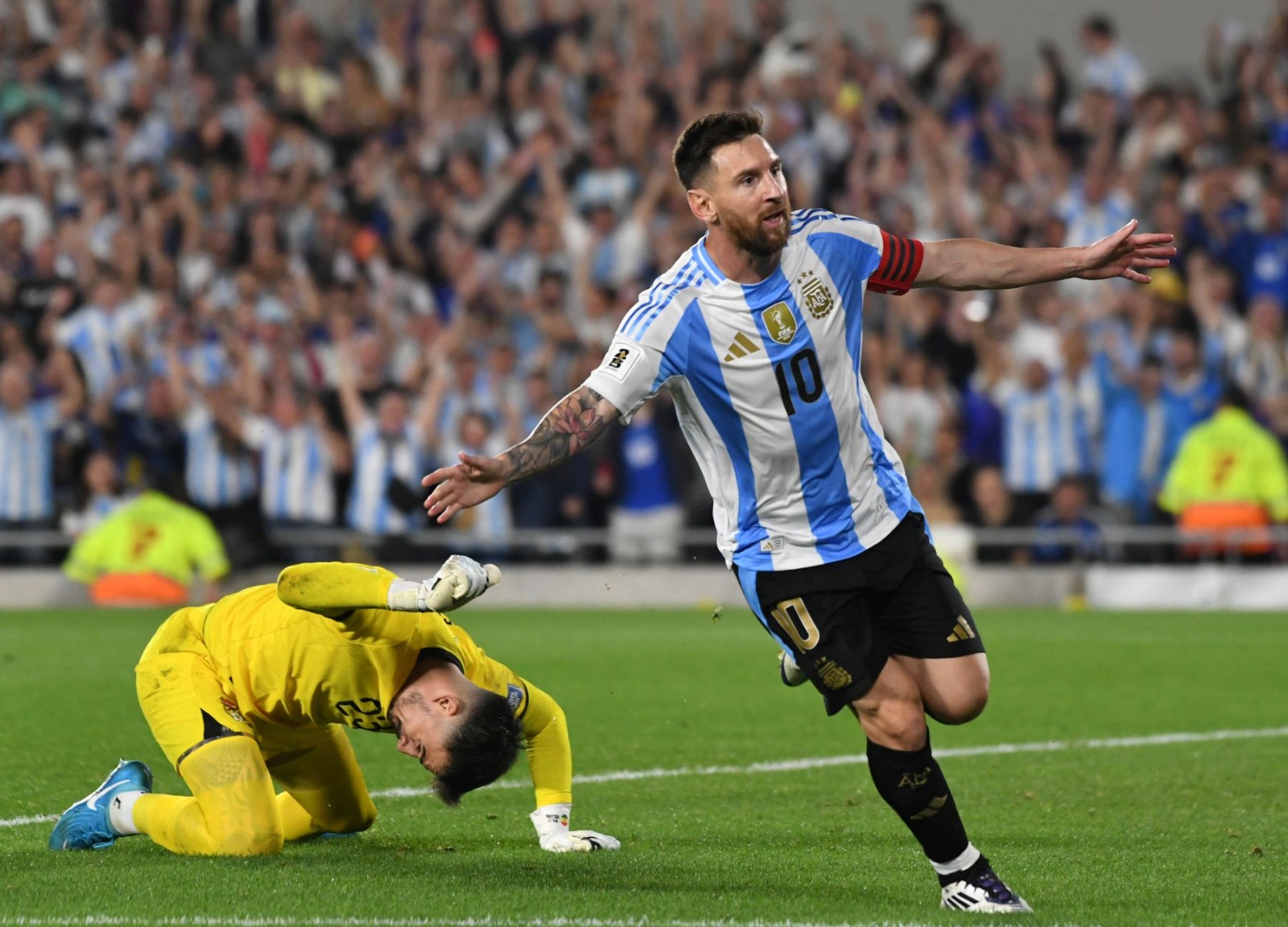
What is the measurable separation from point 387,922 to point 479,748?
826 millimetres

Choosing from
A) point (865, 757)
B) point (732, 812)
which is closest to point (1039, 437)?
point (865, 757)

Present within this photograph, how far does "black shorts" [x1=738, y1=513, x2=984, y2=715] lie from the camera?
5.77m

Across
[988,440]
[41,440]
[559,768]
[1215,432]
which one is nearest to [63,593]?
[41,440]

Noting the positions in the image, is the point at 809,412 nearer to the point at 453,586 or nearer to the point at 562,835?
the point at 453,586

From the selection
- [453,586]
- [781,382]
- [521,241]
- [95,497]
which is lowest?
[95,497]

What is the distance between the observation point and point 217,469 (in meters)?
17.9

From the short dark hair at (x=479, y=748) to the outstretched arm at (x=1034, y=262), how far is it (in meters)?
1.88

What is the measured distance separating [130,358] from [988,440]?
802 centimetres

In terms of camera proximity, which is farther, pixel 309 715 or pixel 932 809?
pixel 309 715

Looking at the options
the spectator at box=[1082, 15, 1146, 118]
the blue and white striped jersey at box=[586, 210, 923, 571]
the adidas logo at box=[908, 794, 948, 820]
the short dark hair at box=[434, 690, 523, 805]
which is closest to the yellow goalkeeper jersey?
the short dark hair at box=[434, 690, 523, 805]

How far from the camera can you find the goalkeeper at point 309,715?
19.9 ft

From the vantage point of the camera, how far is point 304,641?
6.42m

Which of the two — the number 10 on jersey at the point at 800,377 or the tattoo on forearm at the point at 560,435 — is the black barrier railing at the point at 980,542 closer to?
the number 10 on jersey at the point at 800,377

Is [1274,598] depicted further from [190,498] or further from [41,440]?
[41,440]
